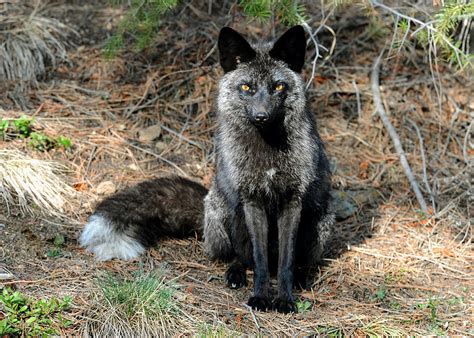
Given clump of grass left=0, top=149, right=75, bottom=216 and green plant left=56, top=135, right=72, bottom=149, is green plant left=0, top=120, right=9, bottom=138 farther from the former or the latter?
green plant left=56, top=135, right=72, bottom=149

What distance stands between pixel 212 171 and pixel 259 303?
8.27ft

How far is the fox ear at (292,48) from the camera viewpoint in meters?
5.10

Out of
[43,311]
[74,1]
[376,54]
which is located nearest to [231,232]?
[43,311]

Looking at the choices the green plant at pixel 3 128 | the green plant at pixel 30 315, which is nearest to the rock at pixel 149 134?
the green plant at pixel 3 128

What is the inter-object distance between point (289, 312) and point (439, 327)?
1.14 m

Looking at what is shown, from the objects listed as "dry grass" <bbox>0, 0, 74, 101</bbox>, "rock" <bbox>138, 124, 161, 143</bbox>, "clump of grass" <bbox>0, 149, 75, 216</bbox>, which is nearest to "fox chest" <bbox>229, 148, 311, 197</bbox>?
"clump of grass" <bbox>0, 149, 75, 216</bbox>

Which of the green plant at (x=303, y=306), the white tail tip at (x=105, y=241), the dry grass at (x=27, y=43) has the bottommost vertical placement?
the green plant at (x=303, y=306)

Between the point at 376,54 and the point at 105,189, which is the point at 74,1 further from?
the point at 376,54

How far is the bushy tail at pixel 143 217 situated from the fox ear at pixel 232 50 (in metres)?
1.41

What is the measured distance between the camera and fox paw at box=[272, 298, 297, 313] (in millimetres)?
4932

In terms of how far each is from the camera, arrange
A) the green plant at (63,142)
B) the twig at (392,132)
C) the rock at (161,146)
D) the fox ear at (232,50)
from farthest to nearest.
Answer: the rock at (161,146), the twig at (392,132), the green plant at (63,142), the fox ear at (232,50)

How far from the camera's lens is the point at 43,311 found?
171 inches

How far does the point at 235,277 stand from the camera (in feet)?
18.1

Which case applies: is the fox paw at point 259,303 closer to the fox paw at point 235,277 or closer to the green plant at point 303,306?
the green plant at point 303,306
